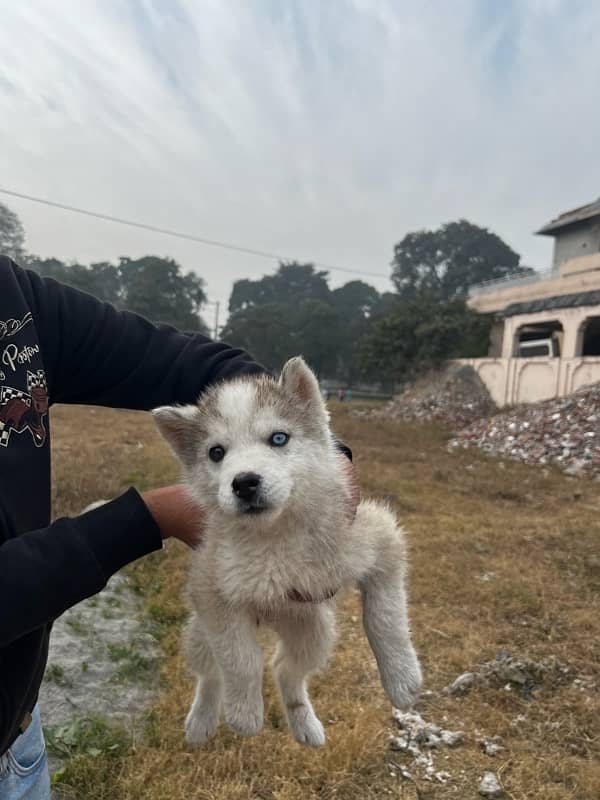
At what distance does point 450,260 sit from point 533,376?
168 feet

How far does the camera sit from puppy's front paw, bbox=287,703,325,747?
256 centimetres

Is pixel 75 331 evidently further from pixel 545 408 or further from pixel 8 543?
pixel 545 408

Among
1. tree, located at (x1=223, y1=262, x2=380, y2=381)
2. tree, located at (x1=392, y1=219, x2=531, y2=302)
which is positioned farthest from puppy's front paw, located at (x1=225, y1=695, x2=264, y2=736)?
tree, located at (x1=392, y1=219, x2=531, y2=302)

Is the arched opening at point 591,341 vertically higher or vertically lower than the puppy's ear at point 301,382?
higher

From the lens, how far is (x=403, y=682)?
214cm

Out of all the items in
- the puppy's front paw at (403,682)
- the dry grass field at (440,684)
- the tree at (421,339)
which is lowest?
the dry grass field at (440,684)

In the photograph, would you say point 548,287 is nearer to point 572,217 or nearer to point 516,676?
point 572,217

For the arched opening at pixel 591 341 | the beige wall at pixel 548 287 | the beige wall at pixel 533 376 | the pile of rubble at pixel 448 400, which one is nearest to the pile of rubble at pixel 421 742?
the pile of rubble at pixel 448 400

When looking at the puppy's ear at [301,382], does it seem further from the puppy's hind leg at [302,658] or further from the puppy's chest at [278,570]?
the puppy's hind leg at [302,658]

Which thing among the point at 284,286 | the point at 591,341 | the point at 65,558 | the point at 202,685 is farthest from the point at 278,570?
the point at 284,286

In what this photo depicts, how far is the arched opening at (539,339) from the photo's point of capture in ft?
83.2

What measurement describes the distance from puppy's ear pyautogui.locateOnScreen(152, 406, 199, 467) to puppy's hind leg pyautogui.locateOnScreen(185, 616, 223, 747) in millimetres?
812

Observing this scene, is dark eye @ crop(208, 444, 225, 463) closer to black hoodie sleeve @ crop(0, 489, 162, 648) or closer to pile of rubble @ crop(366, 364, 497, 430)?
black hoodie sleeve @ crop(0, 489, 162, 648)

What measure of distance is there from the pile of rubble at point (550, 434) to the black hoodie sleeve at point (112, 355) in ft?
43.0
